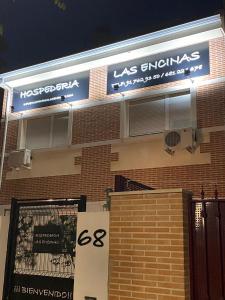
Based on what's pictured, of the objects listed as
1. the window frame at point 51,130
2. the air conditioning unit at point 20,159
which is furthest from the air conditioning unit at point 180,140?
the air conditioning unit at point 20,159

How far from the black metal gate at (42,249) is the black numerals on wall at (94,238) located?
604 mm

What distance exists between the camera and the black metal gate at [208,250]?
4352 mm

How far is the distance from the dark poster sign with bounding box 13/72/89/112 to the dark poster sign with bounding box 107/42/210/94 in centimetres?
113

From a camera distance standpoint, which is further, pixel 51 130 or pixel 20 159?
pixel 51 130

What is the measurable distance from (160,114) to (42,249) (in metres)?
6.58

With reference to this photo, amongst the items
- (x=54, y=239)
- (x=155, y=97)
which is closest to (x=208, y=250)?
(x=54, y=239)

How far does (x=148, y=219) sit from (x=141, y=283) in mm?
800

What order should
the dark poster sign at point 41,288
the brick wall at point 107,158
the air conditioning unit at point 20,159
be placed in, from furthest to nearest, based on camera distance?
the air conditioning unit at point 20,159 < the brick wall at point 107,158 < the dark poster sign at point 41,288

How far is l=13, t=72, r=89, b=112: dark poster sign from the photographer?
13086mm

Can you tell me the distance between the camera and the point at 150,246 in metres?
4.72

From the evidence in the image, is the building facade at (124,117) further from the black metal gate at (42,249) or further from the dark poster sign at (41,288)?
the dark poster sign at (41,288)

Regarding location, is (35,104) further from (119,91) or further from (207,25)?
(207,25)

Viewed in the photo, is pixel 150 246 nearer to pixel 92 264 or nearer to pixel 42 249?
pixel 92 264

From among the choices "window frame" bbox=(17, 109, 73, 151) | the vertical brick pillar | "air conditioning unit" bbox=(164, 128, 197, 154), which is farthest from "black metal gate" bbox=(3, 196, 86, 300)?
"window frame" bbox=(17, 109, 73, 151)
